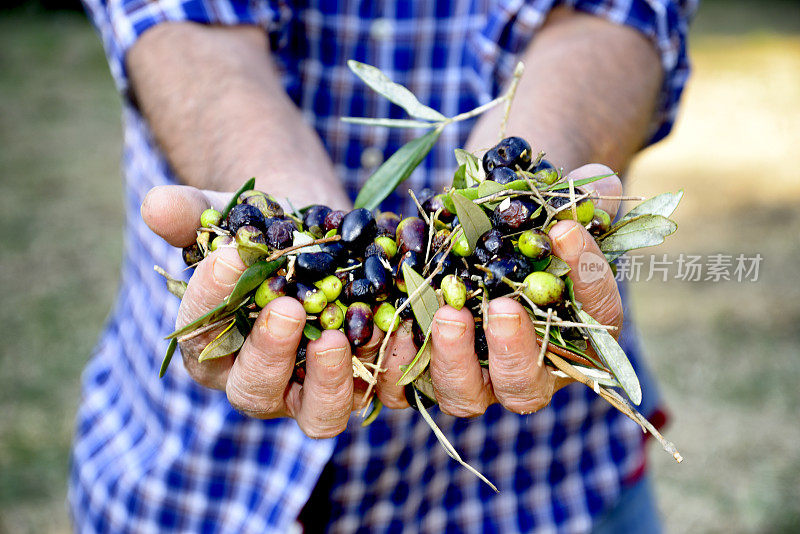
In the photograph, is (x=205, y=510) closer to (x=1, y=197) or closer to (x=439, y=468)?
(x=439, y=468)

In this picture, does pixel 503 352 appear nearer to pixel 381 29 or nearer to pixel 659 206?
pixel 659 206

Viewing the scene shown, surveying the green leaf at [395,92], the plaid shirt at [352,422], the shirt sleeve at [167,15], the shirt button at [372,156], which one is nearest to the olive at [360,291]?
the green leaf at [395,92]

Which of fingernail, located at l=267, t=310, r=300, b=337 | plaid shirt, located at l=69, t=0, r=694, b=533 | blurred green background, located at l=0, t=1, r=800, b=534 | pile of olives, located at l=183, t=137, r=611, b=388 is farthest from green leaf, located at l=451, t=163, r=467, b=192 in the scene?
blurred green background, located at l=0, t=1, r=800, b=534

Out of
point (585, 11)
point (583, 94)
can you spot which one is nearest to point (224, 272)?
point (583, 94)

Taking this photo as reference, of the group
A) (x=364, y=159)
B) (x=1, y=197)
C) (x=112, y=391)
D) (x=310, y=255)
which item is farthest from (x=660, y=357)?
(x=1, y=197)

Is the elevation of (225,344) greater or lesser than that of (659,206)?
lesser

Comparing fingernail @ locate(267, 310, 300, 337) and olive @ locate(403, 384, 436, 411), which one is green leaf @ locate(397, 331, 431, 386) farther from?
fingernail @ locate(267, 310, 300, 337)

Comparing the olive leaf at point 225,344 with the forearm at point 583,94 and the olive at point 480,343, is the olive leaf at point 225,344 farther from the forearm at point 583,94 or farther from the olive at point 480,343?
the forearm at point 583,94
